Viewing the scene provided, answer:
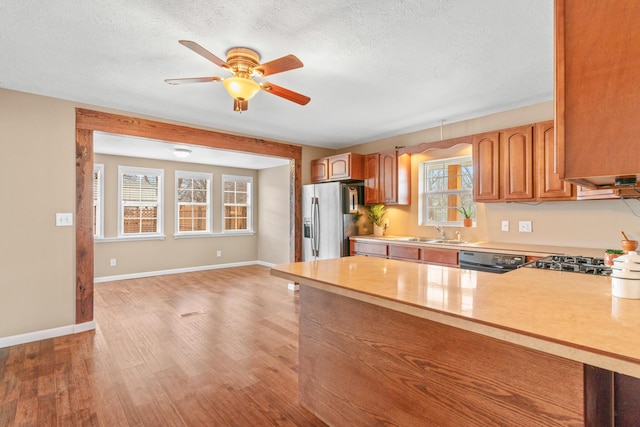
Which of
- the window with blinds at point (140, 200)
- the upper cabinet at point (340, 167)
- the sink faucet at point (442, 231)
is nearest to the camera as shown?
the sink faucet at point (442, 231)

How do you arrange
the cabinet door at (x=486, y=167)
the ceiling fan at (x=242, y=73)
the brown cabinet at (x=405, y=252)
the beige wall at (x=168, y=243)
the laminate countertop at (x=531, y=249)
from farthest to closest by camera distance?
the beige wall at (x=168, y=243), the brown cabinet at (x=405, y=252), the cabinet door at (x=486, y=167), the laminate countertop at (x=531, y=249), the ceiling fan at (x=242, y=73)

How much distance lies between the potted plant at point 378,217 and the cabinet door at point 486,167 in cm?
151

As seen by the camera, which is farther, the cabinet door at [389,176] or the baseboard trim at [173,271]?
the baseboard trim at [173,271]

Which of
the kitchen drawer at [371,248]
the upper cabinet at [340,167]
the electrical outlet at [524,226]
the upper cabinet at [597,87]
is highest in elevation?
the upper cabinet at [340,167]

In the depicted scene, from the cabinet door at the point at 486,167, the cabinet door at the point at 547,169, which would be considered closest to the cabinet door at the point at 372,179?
the cabinet door at the point at 486,167

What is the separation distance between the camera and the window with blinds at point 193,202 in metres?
6.77

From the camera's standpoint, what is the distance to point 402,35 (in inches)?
Answer: 86.3

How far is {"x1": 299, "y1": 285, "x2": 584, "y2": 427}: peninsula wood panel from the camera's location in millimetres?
1059

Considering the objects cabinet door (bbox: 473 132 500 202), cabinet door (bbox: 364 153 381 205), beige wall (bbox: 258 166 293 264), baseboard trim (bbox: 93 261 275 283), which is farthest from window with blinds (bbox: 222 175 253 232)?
cabinet door (bbox: 473 132 500 202)

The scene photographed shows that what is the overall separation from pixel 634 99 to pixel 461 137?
3311 mm

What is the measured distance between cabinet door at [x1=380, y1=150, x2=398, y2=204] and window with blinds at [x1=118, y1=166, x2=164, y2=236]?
14.7 ft

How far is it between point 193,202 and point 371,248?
14.1 feet

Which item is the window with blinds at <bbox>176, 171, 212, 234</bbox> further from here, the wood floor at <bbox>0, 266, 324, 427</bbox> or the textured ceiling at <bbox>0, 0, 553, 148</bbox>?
the textured ceiling at <bbox>0, 0, 553, 148</bbox>

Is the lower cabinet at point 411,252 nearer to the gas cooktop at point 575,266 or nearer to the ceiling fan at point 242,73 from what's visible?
the gas cooktop at point 575,266
